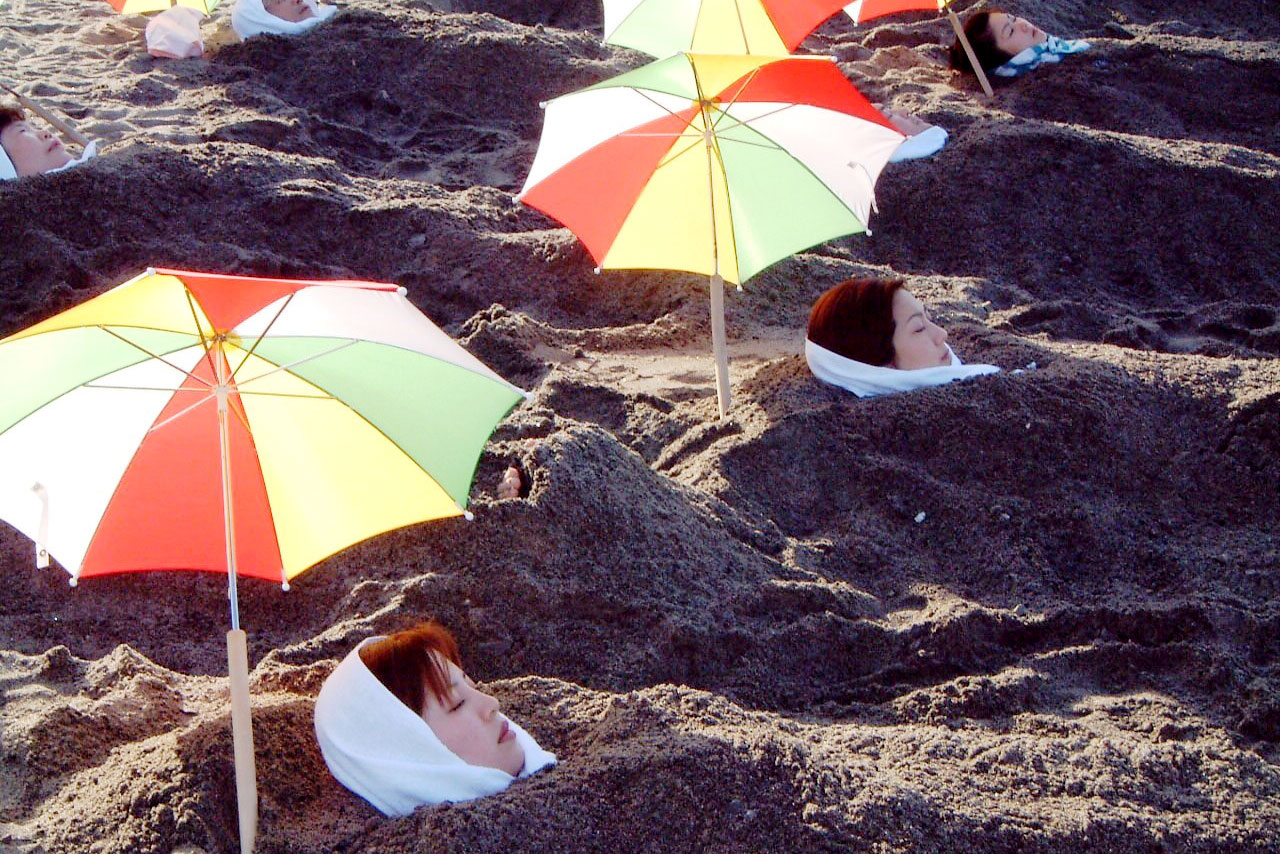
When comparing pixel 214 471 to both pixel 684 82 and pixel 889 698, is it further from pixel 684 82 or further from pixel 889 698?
pixel 684 82

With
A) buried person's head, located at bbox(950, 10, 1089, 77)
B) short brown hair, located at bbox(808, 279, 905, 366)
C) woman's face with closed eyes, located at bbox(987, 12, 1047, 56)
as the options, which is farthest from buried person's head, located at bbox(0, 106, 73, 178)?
woman's face with closed eyes, located at bbox(987, 12, 1047, 56)

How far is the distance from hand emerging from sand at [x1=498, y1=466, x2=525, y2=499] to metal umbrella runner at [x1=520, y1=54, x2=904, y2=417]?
102 cm

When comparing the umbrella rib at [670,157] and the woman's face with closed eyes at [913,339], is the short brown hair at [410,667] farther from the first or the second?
the woman's face with closed eyes at [913,339]

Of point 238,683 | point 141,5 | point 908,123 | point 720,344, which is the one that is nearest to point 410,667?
point 238,683

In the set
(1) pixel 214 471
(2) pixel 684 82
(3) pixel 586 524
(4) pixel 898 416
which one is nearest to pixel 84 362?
(1) pixel 214 471

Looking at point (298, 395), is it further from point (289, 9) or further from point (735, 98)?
point (289, 9)

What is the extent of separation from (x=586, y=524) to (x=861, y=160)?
5.98ft

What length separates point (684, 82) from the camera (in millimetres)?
4820

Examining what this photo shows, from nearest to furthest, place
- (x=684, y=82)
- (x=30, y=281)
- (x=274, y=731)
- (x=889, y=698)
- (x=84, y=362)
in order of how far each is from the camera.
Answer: (x=84, y=362) < (x=274, y=731) < (x=889, y=698) < (x=684, y=82) < (x=30, y=281)

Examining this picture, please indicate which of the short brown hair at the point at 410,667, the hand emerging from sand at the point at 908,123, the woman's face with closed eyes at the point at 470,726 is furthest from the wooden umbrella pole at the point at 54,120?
the woman's face with closed eyes at the point at 470,726

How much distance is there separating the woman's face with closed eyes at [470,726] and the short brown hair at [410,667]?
14 mm

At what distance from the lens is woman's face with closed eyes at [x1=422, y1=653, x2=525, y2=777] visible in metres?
3.06

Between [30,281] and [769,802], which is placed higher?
[30,281]

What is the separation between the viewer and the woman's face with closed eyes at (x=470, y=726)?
3057mm
